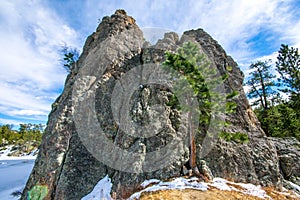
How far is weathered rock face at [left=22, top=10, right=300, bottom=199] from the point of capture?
34.4 ft

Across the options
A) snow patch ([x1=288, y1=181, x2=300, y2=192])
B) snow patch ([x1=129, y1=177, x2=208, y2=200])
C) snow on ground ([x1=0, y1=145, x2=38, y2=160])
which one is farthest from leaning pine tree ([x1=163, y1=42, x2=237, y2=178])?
snow on ground ([x1=0, y1=145, x2=38, y2=160])

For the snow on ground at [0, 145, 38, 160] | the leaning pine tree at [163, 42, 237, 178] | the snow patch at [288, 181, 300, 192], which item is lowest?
the snow patch at [288, 181, 300, 192]

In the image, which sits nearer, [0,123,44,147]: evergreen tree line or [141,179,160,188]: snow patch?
[141,179,160,188]: snow patch

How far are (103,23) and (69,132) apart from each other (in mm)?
12122

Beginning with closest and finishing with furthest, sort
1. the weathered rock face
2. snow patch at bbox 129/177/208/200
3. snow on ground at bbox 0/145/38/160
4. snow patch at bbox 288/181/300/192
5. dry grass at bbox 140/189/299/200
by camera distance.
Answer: dry grass at bbox 140/189/299/200
snow patch at bbox 129/177/208/200
the weathered rock face
snow patch at bbox 288/181/300/192
snow on ground at bbox 0/145/38/160

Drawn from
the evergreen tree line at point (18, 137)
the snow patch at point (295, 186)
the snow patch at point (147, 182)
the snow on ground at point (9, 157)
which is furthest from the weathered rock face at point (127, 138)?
the evergreen tree line at point (18, 137)

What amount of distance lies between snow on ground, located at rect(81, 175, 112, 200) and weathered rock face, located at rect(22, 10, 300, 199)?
13.3 inches

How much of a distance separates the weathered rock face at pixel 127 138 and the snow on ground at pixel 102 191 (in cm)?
34

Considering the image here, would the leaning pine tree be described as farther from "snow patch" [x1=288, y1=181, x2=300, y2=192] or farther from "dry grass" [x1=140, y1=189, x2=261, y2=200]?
"snow patch" [x1=288, y1=181, x2=300, y2=192]

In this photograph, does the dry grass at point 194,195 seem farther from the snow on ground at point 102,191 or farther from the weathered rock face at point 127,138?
the snow on ground at point 102,191

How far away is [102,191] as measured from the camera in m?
10.3

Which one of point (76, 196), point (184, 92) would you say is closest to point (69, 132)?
point (76, 196)

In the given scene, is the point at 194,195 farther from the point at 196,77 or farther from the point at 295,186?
the point at 295,186

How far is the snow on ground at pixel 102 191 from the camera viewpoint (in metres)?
9.74
